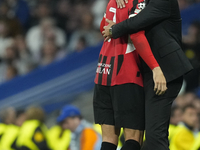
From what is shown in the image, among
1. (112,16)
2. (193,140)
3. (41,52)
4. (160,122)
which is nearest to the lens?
(160,122)

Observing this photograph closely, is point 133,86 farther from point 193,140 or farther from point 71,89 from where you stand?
point 71,89

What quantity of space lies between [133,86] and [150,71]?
0.50 ft

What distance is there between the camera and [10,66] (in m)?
8.27

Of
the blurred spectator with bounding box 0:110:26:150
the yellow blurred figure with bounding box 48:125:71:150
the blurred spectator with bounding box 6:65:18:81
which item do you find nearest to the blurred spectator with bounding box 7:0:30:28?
the blurred spectator with bounding box 6:65:18:81

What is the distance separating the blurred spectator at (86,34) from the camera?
7664 mm

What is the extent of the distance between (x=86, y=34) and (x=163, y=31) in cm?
513

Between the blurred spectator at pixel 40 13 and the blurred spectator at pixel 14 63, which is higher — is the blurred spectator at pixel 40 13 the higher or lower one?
the higher one

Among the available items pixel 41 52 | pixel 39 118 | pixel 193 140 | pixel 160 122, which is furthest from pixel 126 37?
pixel 41 52

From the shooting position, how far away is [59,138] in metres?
6.09

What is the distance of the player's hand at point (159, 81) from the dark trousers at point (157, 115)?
53 mm

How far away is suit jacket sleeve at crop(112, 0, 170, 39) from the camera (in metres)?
2.72

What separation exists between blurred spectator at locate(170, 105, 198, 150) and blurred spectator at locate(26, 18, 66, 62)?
12.1 feet

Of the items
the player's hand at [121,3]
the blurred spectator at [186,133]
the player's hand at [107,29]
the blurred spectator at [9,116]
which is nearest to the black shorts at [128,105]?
the player's hand at [107,29]

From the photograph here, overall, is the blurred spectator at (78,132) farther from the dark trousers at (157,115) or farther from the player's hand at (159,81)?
the player's hand at (159,81)
